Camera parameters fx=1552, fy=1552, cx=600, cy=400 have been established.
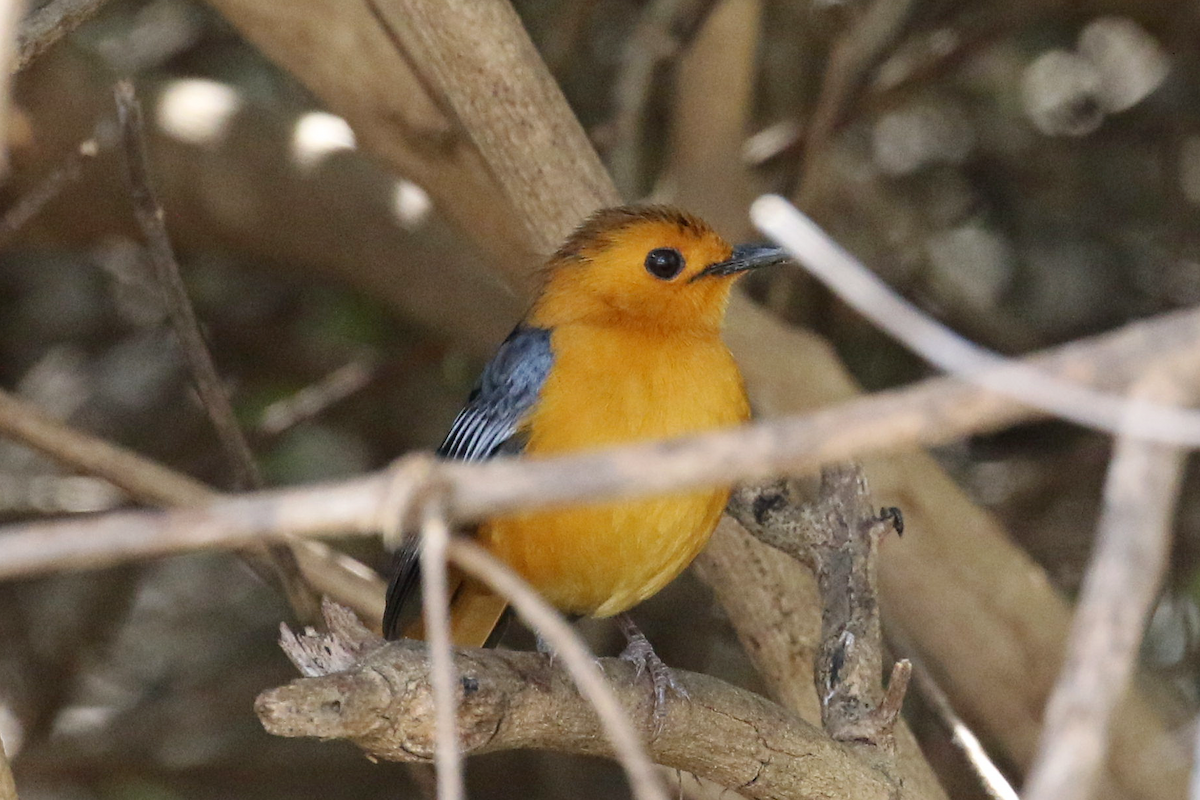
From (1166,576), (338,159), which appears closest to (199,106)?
(338,159)

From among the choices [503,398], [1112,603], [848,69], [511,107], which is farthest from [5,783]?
[848,69]

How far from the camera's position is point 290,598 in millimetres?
4484

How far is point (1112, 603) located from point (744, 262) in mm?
3042

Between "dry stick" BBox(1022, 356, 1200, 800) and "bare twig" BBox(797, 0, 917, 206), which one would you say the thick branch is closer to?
"dry stick" BBox(1022, 356, 1200, 800)

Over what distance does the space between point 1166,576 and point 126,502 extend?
4.18 m

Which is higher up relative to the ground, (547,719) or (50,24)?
(50,24)

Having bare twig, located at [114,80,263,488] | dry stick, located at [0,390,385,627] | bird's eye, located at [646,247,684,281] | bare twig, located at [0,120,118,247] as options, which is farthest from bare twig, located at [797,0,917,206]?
bare twig, located at [0,120,118,247]

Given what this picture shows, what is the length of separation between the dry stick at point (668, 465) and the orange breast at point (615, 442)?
7.06 feet

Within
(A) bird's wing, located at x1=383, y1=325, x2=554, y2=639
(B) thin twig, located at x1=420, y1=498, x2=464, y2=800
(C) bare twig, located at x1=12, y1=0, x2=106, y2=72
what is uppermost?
(C) bare twig, located at x1=12, y1=0, x2=106, y2=72

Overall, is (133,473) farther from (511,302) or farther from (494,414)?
(511,302)

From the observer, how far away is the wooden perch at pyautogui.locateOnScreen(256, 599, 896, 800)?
7.95 feet

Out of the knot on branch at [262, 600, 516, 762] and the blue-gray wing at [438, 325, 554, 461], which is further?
the blue-gray wing at [438, 325, 554, 461]

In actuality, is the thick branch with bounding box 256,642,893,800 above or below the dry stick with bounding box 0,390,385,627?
below

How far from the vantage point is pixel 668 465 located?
4.62ft
